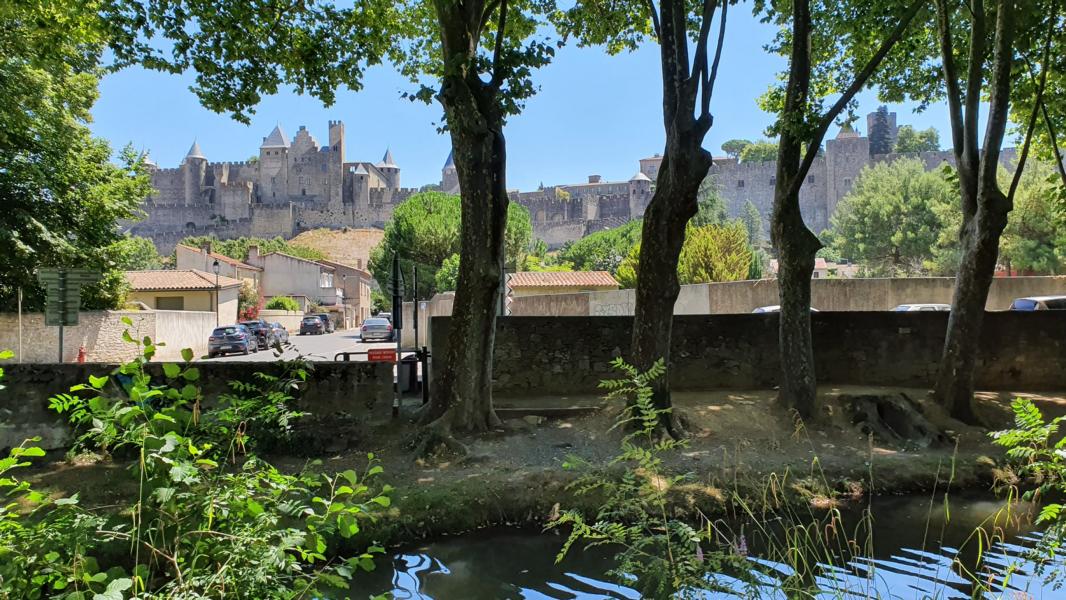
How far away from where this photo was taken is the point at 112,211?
18.8 m

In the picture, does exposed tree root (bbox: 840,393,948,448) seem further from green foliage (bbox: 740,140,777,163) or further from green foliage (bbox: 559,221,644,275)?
green foliage (bbox: 740,140,777,163)

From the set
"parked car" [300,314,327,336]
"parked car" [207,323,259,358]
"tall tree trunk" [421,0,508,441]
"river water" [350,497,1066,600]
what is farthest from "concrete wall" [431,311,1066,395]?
"parked car" [300,314,327,336]

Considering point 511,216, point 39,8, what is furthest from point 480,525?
point 511,216

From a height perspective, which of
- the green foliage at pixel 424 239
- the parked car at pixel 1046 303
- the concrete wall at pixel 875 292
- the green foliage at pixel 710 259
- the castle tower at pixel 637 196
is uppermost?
the castle tower at pixel 637 196

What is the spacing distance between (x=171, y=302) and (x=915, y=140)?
3553 inches

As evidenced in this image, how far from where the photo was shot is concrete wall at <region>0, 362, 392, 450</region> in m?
8.39

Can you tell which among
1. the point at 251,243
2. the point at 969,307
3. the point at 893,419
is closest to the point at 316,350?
the point at 893,419

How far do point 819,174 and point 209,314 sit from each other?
72.1 metres

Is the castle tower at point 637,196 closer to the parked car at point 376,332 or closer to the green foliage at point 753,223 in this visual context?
the green foliage at point 753,223

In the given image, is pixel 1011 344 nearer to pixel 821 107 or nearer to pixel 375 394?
Result: pixel 821 107

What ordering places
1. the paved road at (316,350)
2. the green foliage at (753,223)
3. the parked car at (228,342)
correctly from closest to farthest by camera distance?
the paved road at (316,350) < the parked car at (228,342) < the green foliage at (753,223)

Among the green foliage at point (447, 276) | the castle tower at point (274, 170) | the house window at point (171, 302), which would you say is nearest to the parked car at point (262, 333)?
the house window at point (171, 302)

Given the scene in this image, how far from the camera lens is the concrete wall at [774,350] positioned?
11.8 metres

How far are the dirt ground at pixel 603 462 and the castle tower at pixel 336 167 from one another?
325 feet
